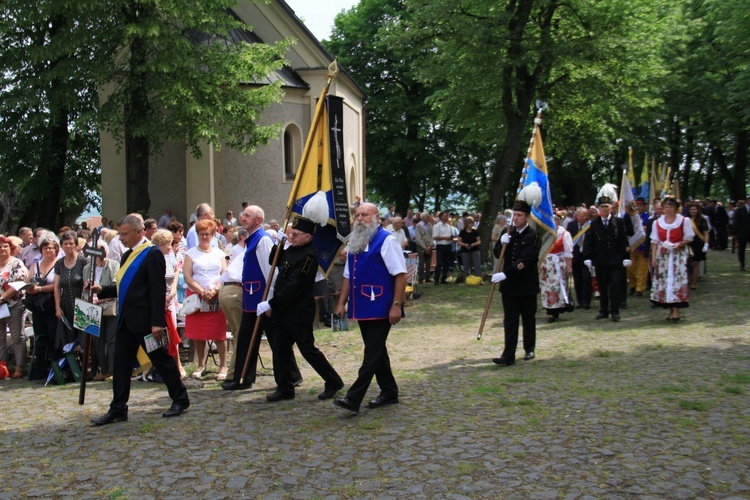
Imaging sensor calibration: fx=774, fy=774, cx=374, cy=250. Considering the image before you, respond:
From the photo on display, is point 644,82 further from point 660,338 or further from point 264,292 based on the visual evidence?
point 264,292

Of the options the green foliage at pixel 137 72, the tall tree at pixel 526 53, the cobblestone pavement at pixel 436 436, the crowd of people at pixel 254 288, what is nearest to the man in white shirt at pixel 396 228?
the crowd of people at pixel 254 288

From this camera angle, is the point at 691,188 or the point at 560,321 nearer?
the point at 560,321

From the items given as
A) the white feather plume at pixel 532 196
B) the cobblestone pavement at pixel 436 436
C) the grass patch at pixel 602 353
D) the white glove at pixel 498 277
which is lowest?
the cobblestone pavement at pixel 436 436

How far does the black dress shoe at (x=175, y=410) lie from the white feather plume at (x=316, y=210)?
2234mm

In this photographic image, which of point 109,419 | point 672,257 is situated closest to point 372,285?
point 109,419

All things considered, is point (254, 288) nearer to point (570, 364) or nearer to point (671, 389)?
point (570, 364)

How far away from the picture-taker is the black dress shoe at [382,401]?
7613 millimetres

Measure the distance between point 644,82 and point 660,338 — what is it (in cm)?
1840

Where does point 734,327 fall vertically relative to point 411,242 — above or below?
below

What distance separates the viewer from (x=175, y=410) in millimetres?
7473

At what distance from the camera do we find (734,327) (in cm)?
1222

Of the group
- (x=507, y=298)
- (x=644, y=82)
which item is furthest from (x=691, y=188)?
(x=507, y=298)

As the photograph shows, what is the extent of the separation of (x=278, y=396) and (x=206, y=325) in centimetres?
A: 182

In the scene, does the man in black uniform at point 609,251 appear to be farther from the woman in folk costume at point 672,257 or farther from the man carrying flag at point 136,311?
the man carrying flag at point 136,311
